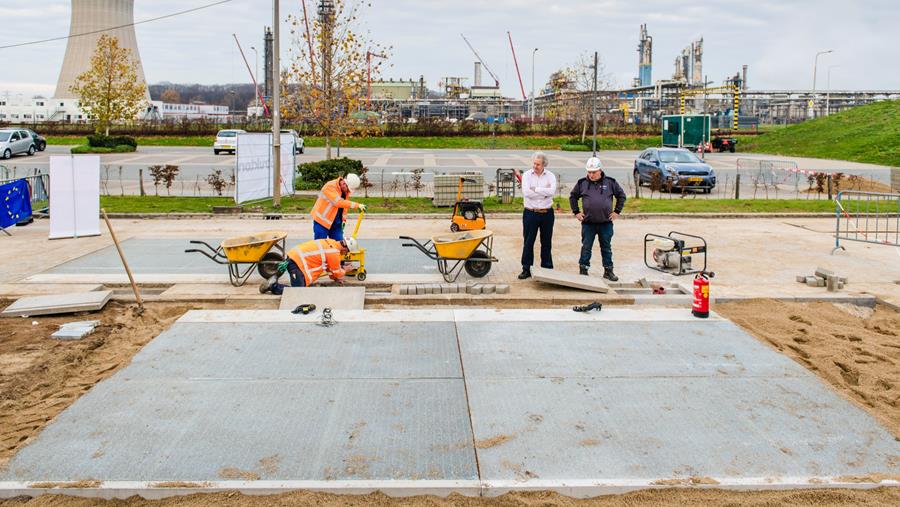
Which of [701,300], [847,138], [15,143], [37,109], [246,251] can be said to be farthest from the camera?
[37,109]

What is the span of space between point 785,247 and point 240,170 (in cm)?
1377

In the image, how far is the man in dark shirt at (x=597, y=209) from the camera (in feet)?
37.7

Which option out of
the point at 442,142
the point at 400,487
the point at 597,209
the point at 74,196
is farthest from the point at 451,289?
the point at 442,142

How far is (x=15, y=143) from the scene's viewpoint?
41.5 m

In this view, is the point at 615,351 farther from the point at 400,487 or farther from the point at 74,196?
the point at 74,196

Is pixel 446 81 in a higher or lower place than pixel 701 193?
higher

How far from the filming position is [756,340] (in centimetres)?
863

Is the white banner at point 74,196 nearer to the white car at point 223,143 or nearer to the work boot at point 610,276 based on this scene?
the work boot at point 610,276

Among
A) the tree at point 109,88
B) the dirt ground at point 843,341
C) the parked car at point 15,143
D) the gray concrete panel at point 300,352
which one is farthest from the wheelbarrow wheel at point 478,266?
the tree at point 109,88

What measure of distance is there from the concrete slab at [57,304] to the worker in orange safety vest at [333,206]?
297 centimetres

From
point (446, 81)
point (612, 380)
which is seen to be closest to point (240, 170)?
point (612, 380)

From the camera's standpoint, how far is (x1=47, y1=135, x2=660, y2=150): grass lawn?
55.9m

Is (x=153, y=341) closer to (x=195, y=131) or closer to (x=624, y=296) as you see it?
(x=624, y=296)

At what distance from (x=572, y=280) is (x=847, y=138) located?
152 feet
